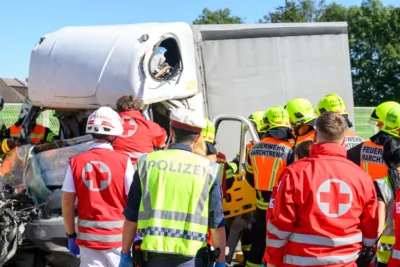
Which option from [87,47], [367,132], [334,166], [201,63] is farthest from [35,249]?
[367,132]

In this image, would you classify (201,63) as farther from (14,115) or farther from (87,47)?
(14,115)

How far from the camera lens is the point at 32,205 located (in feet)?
18.1

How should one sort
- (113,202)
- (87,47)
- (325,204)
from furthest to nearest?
(87,47), (113,202), (325,204)

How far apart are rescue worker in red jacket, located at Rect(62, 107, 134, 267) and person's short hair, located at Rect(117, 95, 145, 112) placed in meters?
1.32

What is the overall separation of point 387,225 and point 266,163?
1.60 m

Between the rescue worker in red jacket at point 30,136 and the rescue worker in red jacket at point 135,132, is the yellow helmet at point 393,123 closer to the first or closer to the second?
the rescue worker in red jacket at point 135,132

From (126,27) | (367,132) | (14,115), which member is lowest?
(367,132)

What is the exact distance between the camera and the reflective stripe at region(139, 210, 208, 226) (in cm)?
320

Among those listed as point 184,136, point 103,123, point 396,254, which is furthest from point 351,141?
point 184,136

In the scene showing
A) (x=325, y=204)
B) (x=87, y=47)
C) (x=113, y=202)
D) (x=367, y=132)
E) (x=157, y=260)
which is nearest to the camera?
(x=325, y=204)

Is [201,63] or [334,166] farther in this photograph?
[201,63]

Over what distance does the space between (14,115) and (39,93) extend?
24.0 feet

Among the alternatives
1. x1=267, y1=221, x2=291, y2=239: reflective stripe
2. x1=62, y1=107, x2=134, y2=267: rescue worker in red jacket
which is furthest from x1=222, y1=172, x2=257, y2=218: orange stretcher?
x1=267, y1=221, x2=291, y2=239: reflective stripe

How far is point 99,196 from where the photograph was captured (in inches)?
165
